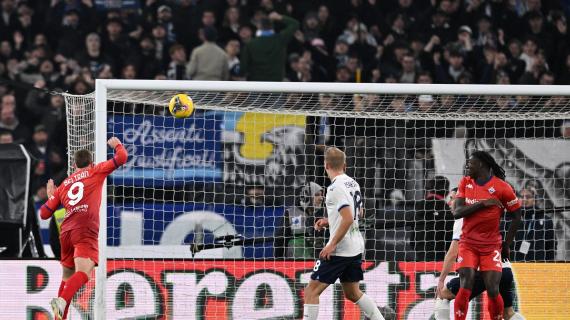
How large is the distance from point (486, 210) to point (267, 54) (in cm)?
658

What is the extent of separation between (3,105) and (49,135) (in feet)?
2.50

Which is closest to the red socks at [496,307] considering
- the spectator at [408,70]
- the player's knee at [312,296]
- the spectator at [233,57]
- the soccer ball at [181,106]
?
the player's knee at [312,296]

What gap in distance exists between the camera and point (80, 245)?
11125 mm

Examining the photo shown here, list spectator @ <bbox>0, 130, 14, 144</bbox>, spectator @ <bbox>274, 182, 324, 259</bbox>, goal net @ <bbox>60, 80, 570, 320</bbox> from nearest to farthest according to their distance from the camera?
1. goal net @ <bbox>60, 80, 570, 320</bbox>
2. spectator @ <bbox>274, 182, 324, 259</bbox>
3. spectator @ <bbox>0, 130, 14, 144</bbox>

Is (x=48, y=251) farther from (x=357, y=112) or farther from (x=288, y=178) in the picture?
(x=357, y=112)

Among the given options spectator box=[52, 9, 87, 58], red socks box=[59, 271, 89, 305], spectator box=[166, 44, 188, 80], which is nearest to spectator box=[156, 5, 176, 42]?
spectator box=[166, 44, 188, 80]

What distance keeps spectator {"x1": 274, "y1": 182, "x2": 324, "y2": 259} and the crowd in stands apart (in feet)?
13.8

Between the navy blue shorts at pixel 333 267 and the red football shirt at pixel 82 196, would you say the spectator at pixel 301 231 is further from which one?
the red football shirt at pixel 82 196

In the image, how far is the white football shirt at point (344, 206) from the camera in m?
10.5

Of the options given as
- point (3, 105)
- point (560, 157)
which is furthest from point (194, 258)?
point (3, 105)

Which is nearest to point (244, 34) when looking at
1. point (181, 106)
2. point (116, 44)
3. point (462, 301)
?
point (116, 44)

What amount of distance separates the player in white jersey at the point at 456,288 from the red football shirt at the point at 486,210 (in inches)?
13.9

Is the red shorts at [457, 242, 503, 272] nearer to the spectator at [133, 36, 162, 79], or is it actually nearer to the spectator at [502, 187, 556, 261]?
the spectator at [502, 187, 556, 261]

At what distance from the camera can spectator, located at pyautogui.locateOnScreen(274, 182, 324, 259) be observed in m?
12.7
